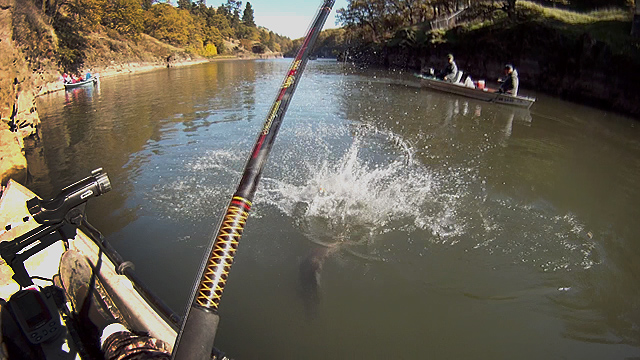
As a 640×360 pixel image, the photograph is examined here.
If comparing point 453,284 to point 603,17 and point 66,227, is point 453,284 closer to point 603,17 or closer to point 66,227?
point 66,227

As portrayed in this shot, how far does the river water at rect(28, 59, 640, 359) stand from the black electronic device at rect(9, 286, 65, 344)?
1962 millimetres

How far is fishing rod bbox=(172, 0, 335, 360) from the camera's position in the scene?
5.25 feet

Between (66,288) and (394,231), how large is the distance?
468 cm

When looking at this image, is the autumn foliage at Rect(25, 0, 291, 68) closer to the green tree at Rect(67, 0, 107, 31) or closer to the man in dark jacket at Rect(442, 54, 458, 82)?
the green tree at Rect(67, 0, 107, 31)

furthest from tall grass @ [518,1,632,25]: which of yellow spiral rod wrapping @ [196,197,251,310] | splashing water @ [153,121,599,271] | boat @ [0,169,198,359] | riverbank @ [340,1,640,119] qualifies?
boat @ [0,169,198,359]

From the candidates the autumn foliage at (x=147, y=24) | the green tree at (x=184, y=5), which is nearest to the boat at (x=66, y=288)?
the autumn foliage at (x=147, y=24)

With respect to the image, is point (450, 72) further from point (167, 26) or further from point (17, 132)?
point (167, 26)

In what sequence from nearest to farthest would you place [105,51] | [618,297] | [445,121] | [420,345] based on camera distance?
1. [420,345]
2. [618,297]
3. [445,121]
4. [105,51]

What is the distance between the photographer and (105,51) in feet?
155

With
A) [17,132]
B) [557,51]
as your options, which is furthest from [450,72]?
[17,132]

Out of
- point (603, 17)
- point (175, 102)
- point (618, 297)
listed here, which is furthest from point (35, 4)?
point (603, 17)

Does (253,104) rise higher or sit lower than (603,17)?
lower

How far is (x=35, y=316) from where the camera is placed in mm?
2529

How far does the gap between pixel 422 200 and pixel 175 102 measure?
17.0 m
